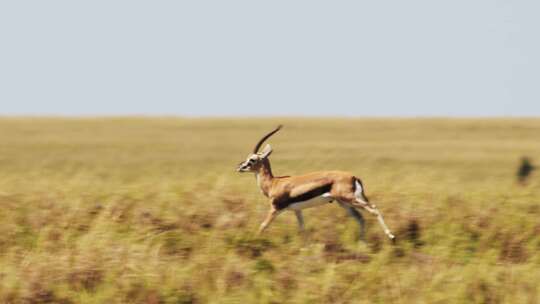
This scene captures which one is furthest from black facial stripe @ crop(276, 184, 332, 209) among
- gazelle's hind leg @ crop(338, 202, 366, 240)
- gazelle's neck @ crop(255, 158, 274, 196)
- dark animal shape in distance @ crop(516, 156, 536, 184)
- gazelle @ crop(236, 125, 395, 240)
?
dark animal shape in distance @ crop(516, 156, 536, 184)

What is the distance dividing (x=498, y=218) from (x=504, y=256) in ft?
2.54

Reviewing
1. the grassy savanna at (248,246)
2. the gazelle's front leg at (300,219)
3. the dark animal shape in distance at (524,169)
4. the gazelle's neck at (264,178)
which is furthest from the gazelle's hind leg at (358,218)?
the dark animal shape in distance at (524,169)

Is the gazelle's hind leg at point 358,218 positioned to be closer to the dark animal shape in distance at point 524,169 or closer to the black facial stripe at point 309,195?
the black facial stripe at point 309,195

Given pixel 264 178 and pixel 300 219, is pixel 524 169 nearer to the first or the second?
pixel 300 219

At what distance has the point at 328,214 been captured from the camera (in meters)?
11.0

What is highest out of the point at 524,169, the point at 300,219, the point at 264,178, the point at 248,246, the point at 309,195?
the point at 264,178

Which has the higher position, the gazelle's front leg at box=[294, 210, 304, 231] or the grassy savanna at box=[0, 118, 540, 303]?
the gazelle's front leg at box=[294, 210, 304, 231]

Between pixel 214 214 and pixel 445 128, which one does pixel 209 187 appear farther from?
pixel 445 128

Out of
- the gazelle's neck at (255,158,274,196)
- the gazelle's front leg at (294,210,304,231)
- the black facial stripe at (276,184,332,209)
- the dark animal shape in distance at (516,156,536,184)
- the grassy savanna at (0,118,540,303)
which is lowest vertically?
the dark animal shape in distance at (516,156,536,184)

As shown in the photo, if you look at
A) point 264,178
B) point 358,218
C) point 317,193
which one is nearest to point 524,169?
point 358,218

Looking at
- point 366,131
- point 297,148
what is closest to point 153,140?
point 297,148

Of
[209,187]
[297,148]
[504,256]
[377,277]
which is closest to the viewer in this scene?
[377,277]

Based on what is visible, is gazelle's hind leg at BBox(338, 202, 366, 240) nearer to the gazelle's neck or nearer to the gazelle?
the gazelle

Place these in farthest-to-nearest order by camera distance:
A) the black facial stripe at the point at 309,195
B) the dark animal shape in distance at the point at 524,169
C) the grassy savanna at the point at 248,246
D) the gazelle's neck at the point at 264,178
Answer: the dark animal shape in distance at the point at 524,169
the gazelle's neck at the point at 264,178
the black facial stripe at the point at 309,195
the grassy savanna at the point at 248,246
